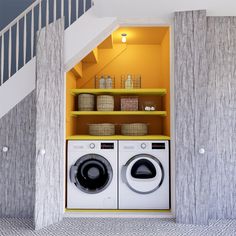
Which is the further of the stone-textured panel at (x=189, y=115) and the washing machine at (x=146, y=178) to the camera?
the washing machine at (x=146, y=178)

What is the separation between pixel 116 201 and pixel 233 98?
6.26 feet

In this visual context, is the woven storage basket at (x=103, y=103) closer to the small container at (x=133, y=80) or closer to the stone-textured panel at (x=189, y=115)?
the small container at (x=133, y=80)

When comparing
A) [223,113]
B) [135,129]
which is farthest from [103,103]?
[223,113]

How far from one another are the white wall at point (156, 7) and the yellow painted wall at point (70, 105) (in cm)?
100

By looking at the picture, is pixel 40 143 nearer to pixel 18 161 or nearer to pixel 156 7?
pixel 18 161

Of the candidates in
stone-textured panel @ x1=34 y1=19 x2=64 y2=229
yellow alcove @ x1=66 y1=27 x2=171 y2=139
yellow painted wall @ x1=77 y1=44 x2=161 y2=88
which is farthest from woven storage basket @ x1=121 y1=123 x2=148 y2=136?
stone-textured panel @ x1=34 y1=19 x2=64 y2=229

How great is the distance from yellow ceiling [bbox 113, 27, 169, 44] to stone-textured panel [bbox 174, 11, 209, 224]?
0.70 metres

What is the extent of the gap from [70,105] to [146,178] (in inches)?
56.4

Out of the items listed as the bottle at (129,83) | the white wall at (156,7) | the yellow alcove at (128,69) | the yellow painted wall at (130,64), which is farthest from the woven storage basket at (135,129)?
the white wall at (156,7)

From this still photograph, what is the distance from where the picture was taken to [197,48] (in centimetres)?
312

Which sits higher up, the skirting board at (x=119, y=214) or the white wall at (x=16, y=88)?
the white wall at (x=16, y=88)

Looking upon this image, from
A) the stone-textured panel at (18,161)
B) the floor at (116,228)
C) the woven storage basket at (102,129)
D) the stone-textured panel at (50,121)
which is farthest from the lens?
the woven storage basket at (102,129)

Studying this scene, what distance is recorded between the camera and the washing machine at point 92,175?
343cm

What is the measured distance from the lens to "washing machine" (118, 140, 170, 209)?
11.2ft
